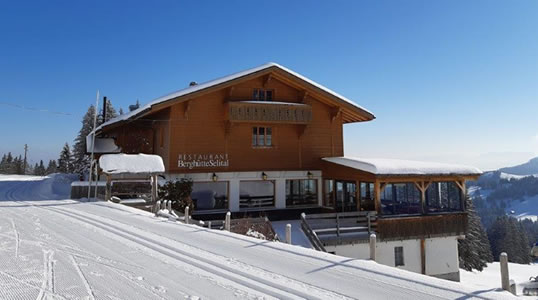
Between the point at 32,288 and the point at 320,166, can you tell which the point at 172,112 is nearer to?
the point at 320,166

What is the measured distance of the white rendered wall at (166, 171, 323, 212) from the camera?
17.6 m

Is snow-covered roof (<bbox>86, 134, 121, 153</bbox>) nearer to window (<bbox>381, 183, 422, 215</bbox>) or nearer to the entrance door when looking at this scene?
the entrance door

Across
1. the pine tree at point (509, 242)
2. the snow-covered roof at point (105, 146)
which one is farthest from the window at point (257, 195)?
the pine tree at point (509, 242)

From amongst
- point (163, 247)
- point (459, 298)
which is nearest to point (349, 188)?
point (163, 247)

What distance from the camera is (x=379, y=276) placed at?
5547 millimetres

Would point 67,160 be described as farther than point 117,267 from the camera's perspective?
Yes

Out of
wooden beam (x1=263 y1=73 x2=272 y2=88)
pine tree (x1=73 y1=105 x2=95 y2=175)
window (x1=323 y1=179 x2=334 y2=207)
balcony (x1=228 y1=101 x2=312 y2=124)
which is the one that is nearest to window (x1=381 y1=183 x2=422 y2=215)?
window (x1=323 y1=179 x2=334 y2=207)

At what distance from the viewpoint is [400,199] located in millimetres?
18172

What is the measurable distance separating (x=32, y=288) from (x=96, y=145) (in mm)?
21152

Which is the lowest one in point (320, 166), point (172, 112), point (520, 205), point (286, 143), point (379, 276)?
point (520, 205)

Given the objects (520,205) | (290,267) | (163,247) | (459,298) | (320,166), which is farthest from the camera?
(520,205)

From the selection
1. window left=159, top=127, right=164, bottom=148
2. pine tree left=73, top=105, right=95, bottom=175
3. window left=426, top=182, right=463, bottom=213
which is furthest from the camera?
pine tree left=73, top=105, right=95, bottom=175

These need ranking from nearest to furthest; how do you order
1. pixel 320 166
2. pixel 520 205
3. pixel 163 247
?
pixel 163 247 → pixel 320 166 → pixel 520 205

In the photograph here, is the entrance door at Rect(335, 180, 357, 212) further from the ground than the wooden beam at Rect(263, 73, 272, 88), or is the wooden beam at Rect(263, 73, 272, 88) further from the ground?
the wooden beam at Rect(263, 73, 272, 88)
